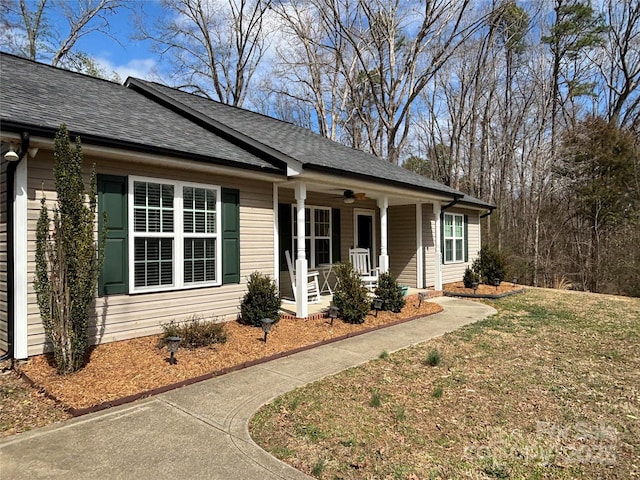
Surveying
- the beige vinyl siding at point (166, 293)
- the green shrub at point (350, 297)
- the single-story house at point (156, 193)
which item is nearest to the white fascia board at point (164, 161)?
the single-story house at point (156, 193)

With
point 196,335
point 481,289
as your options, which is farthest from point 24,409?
point 481,289

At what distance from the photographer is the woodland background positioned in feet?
51.6

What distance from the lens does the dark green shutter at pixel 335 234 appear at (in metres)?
10.2

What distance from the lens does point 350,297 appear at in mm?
7301

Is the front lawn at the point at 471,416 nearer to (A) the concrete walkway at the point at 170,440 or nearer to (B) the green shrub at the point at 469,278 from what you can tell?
(A) the concrete walkway at the point at 170,440

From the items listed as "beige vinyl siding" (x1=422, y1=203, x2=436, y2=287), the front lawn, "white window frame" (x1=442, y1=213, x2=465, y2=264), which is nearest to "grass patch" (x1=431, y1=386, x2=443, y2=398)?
the front lawn

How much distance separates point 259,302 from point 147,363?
7.14 ft

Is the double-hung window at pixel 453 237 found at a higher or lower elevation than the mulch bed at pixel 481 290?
higher

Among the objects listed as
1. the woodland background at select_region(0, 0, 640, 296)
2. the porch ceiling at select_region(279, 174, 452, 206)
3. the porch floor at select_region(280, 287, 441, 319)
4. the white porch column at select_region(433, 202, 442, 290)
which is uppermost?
the woodland background at select_region(0, 0, 640, 296)

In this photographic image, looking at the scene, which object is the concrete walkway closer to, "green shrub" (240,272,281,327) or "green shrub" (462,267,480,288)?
"green shrub" (240,272,281,327)

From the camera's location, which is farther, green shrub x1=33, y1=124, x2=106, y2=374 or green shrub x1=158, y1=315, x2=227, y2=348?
green shrub x1=158, y1=315, x2=227, y2=348

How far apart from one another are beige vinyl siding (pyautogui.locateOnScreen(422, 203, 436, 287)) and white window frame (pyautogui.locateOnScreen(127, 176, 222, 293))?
705 cm

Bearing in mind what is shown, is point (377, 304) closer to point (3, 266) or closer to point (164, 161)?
point (164, 161)

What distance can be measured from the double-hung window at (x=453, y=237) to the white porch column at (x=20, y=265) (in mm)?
10693
